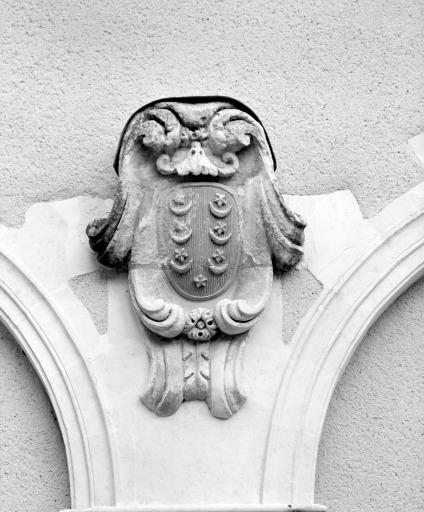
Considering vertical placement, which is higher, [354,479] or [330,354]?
[330,354]

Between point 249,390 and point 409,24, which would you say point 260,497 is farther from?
point 409,24

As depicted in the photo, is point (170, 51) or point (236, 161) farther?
point (170, 51)

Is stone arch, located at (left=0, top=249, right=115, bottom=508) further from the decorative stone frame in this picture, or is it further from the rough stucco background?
the rough stucco background

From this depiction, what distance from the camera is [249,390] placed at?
11.0 feet

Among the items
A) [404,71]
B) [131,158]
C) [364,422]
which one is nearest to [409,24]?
[404,71]

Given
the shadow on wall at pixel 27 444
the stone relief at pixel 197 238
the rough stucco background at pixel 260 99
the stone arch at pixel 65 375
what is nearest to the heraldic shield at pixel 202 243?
the stone relief at pixel 197 238

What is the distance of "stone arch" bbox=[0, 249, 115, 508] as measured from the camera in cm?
328

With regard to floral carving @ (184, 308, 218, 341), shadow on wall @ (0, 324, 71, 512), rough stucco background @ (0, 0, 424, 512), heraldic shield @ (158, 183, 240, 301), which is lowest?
shadow on wall @ (0, 324, 71, 512)

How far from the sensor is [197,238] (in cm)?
335

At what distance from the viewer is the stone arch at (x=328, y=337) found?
3271 millimetres

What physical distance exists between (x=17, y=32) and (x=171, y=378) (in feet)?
4.17

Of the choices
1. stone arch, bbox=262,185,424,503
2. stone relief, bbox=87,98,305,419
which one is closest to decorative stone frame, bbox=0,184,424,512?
stone arch, bbox=262,185,424,503

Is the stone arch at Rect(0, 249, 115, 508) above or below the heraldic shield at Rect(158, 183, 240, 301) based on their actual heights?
below

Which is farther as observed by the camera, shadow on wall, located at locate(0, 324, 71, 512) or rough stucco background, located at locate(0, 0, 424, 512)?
rough stucco background, located at locate(0, 0, 424, 512)
